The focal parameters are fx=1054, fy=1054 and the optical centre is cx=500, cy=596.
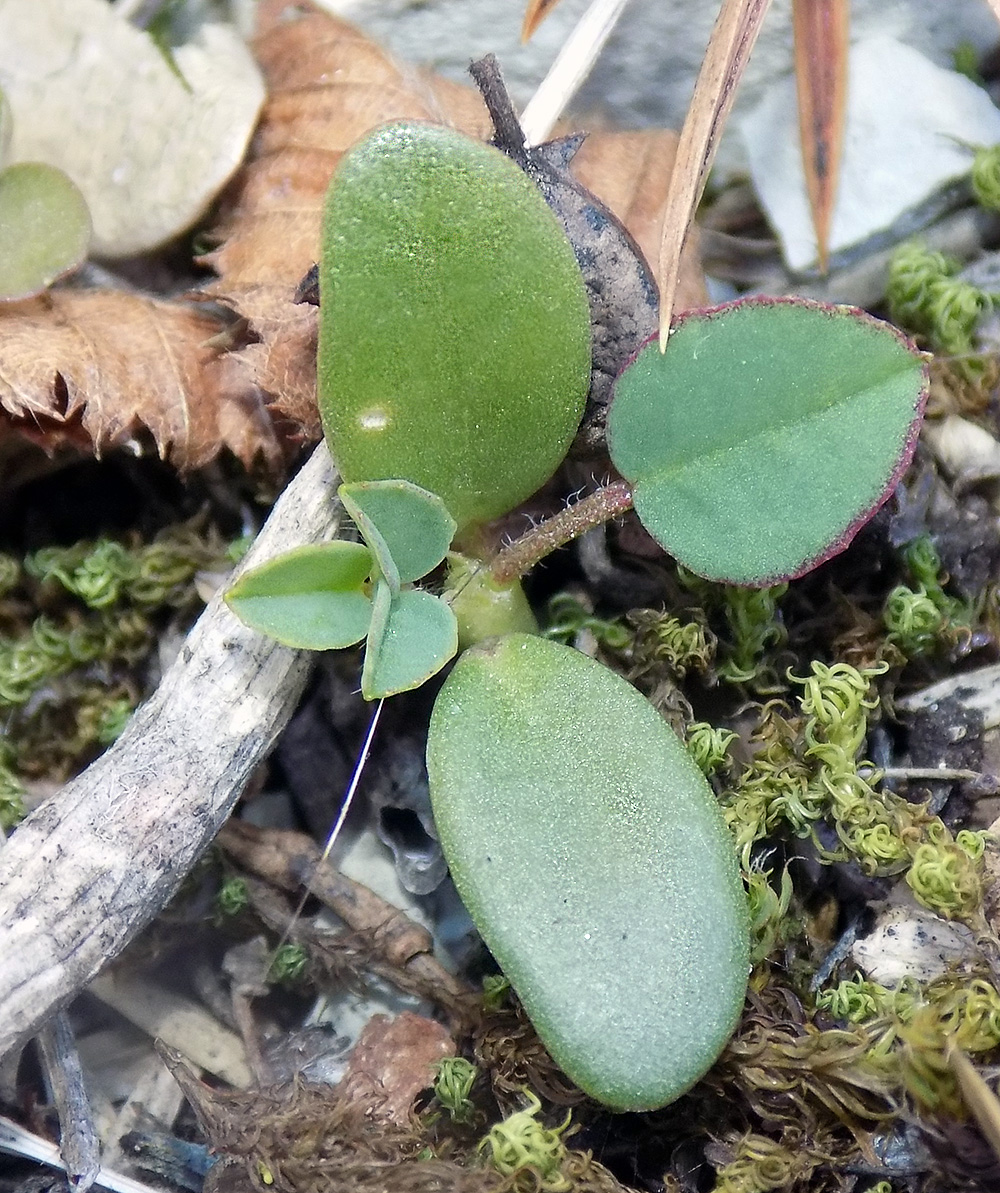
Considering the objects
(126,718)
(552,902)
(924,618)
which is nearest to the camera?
(552,902)

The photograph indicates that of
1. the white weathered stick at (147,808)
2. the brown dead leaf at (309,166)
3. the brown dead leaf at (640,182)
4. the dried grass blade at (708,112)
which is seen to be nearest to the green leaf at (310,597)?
the white weathered stick at (147,808)

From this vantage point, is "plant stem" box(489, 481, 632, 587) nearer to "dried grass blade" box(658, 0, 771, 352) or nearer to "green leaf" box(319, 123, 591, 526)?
"green leaf" box(319, 123, 591, 526)

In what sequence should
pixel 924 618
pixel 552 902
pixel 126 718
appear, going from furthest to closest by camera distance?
pixel 126 718 < pixel 924 618 < pixel 552 902

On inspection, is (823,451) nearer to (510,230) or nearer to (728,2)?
(510,230)

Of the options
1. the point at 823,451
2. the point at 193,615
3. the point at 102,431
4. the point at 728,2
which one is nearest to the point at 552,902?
the point at 823,451

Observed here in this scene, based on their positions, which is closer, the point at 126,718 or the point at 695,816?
the point at 695,816
